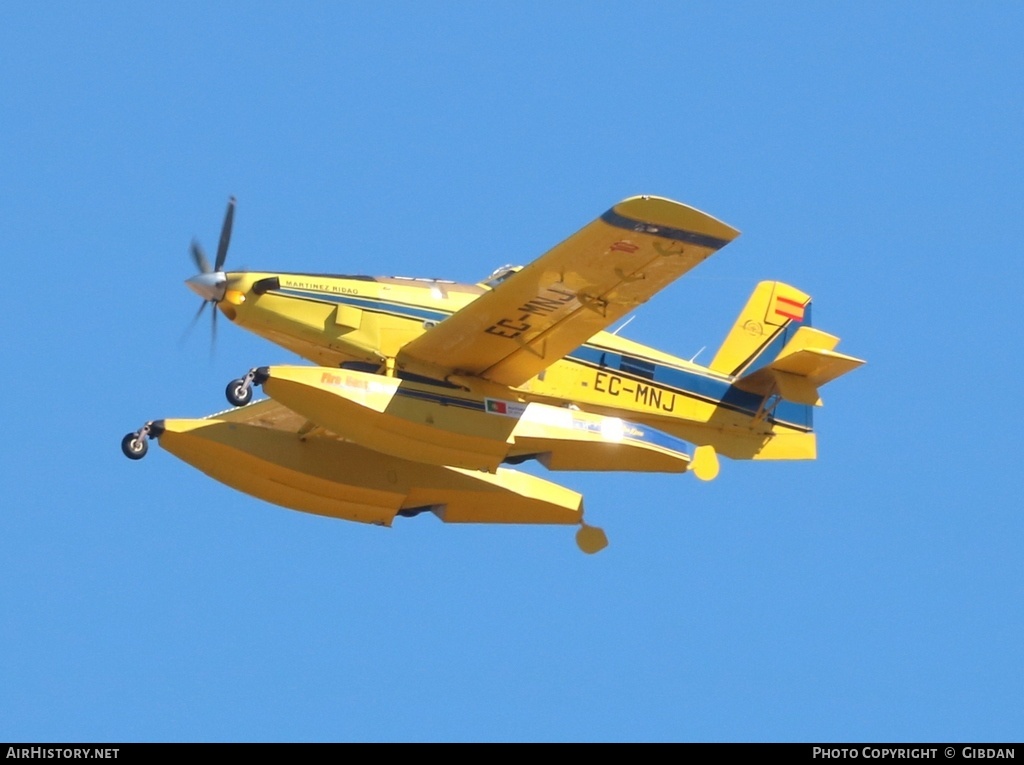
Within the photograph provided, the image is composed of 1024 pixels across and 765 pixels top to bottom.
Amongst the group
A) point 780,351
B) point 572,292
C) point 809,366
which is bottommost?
point 809,366

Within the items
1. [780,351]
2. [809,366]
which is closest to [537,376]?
[809,366]

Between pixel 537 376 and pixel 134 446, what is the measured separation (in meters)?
5.23

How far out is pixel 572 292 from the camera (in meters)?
24.2

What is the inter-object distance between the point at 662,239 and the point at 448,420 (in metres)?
3.69

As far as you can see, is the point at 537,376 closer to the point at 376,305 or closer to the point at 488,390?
the point at 488,390

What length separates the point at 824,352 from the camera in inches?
1040

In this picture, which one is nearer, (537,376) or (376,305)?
(376,305)

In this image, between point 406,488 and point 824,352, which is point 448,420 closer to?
point 406,488

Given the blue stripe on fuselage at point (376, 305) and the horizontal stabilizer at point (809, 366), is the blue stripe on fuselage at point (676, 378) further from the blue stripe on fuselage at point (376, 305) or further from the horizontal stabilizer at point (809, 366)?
the horizontal stabilizer at point (809, 366)

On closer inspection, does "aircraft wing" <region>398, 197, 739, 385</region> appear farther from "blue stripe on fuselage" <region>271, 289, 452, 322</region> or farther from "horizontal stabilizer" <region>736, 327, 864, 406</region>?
"horizontal stabilizer" <region>736, 327, 864, 406</region>

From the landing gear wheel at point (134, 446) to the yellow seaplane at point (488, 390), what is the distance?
0.9 inches

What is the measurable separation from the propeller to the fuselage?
12 cm
